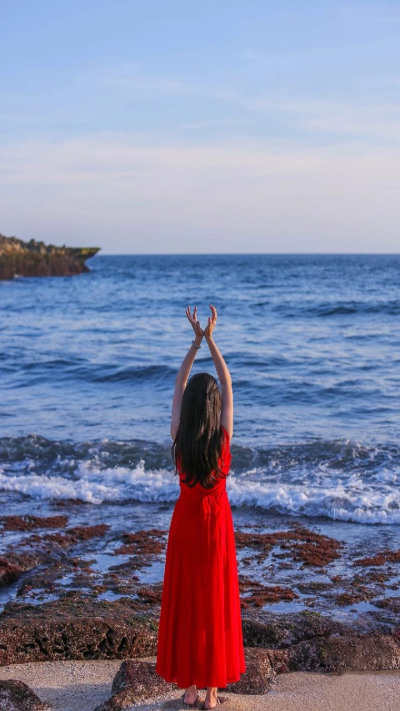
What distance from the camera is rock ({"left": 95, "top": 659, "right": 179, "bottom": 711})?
3570 millimetres

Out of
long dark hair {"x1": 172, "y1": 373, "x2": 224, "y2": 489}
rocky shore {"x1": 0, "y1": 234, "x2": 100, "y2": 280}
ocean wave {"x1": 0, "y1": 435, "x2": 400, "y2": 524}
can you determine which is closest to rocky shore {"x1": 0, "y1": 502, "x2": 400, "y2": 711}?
ocean wave {"x1": 0, "y1": 435, "x2": 400, "y2": 524}

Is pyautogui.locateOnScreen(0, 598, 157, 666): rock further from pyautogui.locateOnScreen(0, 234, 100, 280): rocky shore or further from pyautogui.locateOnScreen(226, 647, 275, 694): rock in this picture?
pyautogui.locateOnScreen(0, 234, 100, 280): rocky shore

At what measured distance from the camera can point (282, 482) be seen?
31.0ft

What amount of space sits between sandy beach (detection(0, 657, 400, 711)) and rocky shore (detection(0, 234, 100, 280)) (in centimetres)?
5648

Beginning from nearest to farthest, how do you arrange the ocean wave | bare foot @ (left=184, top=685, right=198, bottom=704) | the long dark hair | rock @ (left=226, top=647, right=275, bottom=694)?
the long dark hair < bare foot @ (left=184, top=685, right=198, bottom=704) < rock @ (left=226, top=647, right=275, bottom=694) < the ocean wave

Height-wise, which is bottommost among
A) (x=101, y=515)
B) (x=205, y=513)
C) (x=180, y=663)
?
(x=101, y=515)

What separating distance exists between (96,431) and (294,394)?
4740mm

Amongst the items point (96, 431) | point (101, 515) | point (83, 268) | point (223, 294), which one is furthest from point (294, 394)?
point (83, 268)

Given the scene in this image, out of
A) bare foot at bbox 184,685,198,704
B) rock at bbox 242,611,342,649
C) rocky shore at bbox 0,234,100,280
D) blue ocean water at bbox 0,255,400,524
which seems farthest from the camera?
rocky shore at bbox 0,234,100,280

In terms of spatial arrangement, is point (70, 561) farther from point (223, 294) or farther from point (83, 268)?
point (83, 268)

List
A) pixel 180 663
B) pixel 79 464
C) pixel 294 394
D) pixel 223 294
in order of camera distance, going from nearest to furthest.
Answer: pixel 180 663
pixel 79 464
pixel 294 394
pixel 223 294

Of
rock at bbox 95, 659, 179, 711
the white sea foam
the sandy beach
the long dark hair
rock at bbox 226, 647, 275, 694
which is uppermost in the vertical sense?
the long dark hair

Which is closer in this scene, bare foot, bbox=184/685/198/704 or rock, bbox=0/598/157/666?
bare foot, bbox=184/685/198/704

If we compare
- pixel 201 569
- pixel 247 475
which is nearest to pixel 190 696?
pixel 201 569
